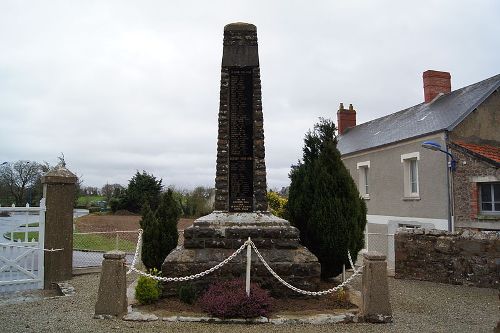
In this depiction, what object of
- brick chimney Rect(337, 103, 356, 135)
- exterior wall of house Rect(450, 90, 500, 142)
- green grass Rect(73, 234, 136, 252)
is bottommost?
green grass Rect(73, 234, 136, 252)

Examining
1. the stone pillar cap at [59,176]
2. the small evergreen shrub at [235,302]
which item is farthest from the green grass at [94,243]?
the small evergreen shrub at [235,302]

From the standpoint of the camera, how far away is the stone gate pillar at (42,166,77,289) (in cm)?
1003

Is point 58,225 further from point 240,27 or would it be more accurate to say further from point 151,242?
point 240,27

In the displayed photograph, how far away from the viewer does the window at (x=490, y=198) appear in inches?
538

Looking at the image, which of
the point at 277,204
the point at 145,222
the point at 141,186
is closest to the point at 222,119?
the point at 145,222

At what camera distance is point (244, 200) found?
343 inches

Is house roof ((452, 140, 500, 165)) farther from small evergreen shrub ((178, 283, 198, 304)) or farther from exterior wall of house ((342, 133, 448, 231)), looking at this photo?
small evergreen shrub ((178, 283, 198, 304))

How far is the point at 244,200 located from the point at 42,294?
4864 millimetres

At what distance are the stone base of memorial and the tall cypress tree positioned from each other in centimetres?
116

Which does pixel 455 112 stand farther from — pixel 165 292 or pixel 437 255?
pixel 165 292

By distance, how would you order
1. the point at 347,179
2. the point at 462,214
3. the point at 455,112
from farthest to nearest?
1. the point at 455,112
2. the point at 462,214
3. the point at 347,179

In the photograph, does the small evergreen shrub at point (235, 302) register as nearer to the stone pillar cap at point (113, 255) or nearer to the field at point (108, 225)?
the stone pillar cap at point (113, 255)

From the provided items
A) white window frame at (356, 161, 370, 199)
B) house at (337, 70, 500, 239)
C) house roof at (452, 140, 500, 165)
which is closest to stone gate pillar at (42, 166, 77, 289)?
house at (337, 70, 500, 239)

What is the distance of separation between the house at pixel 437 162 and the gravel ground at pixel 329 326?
5397mm
